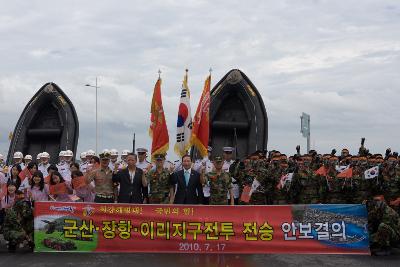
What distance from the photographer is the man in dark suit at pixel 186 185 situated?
8977 millimetres

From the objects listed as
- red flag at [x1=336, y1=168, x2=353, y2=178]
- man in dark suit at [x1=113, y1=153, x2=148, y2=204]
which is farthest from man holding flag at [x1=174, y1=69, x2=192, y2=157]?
red flag at [x1=336, y1=168, x2=353, y2=178]

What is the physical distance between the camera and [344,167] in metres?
10.6

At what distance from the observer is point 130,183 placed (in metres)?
8.97

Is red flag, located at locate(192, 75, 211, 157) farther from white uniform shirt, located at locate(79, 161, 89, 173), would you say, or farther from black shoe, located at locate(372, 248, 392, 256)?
black shoe, located at locate(372, 248, 392, 256)

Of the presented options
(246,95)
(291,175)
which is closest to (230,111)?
(246,95)

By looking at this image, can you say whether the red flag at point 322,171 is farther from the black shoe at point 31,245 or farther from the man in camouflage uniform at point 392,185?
the black shoe at point 31,245

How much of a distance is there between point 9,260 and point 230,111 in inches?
404

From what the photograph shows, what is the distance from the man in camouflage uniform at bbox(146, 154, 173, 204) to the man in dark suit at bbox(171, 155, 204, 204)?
14 cm

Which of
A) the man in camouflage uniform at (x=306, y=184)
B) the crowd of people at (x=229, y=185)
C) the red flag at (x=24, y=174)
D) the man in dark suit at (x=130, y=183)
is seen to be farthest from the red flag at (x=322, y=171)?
the red flag at (x=24, y=174)

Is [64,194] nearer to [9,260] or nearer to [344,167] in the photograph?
[9,260]

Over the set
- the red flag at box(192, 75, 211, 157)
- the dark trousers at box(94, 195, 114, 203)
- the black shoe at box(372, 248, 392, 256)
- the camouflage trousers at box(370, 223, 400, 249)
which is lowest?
the black shoe at box(372, 248, 392, 256)

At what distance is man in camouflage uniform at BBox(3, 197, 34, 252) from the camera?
27.9 ft

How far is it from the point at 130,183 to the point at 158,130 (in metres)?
3.43

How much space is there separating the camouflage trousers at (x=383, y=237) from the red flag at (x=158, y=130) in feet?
17.6
